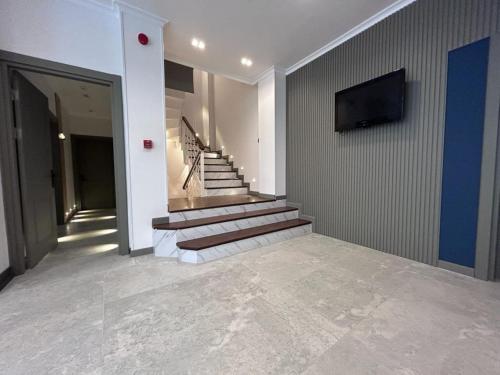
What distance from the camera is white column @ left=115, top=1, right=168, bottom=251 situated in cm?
259

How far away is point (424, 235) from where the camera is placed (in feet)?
7.86

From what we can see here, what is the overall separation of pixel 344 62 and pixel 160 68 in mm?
2631

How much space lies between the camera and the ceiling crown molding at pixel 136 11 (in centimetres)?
243

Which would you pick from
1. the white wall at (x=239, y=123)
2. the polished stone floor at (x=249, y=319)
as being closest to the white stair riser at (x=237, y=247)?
the polished stone floor at (x=249, y=319)

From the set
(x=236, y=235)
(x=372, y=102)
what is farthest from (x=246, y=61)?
(x=236, y=235)

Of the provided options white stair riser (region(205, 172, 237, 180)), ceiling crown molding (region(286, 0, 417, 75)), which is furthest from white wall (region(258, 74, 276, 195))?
white stair riser (region(205, 172, 237, 180))

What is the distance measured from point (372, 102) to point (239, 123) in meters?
3.27

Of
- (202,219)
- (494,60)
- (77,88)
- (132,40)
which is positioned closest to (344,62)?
(494,60)

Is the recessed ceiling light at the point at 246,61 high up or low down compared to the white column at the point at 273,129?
up

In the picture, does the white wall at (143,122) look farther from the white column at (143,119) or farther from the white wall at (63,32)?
the white wall at (63,32)

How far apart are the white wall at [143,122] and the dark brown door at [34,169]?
1.03 m

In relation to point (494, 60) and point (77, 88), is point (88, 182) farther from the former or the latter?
point (494, 60)

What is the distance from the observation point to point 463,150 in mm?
2086

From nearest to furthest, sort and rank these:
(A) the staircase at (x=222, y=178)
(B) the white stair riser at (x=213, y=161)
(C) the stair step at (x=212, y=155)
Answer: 1. (A) the staircase at (x=222, y=178)
2. (B) the white stair riser at (x=213, y=161)
3. (C) the stair step at (x=212, y=155)
